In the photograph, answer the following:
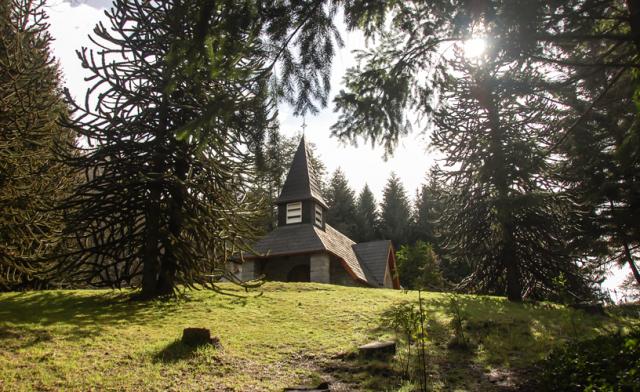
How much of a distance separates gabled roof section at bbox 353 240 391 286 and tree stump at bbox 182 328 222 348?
1879cm

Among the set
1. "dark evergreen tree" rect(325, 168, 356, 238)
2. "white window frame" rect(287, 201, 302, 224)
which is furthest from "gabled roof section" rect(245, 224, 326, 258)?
→ "dark evergreen tree" rect(325, 168, 356, 238)

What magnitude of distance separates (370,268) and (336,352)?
760 inches

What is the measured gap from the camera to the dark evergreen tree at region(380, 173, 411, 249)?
136 feet

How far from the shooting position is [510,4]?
444 cm

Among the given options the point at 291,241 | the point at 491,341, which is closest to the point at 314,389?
the point at 491,341

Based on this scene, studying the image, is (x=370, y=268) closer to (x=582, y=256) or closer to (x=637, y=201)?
(x=582, y=256)

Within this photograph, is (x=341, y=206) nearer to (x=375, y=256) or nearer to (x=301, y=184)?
(x=375, y=256)

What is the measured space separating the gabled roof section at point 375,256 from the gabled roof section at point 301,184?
5537 mm

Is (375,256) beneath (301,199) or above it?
beneath

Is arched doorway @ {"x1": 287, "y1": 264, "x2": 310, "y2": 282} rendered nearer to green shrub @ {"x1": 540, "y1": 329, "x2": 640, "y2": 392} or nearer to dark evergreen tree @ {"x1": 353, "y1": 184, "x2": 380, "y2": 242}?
green shrub @ {"x1": 540, "y1": 329, "x2": 640, "y2": 392}

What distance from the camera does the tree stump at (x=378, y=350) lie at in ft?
22.2

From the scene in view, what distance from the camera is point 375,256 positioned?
87.8ft

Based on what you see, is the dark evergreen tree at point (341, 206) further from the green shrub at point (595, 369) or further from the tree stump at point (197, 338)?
the green shrub at point (595, 369)

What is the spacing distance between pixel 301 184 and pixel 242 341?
15651 mm
